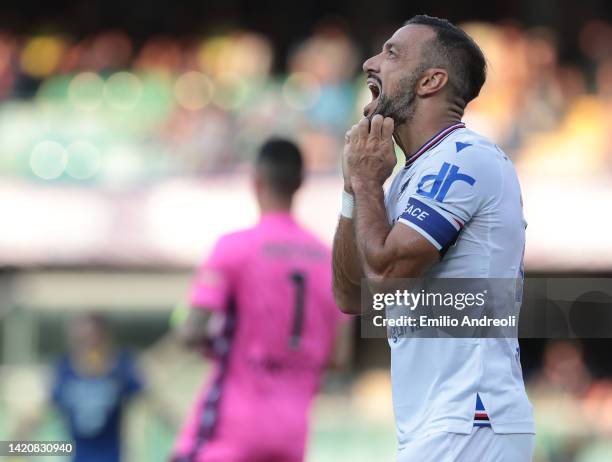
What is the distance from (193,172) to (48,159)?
1707 millimetres

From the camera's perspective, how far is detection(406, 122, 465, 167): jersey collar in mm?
3656

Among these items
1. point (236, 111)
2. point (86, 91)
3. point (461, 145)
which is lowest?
point (461, 145)

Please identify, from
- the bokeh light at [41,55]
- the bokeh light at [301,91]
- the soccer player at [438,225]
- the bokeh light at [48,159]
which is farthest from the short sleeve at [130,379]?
the bokeh light at [41,55]

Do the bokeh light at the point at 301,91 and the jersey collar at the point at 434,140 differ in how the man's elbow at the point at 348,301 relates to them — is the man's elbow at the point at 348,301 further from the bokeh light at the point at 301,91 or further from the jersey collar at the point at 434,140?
the bokeh light at the point at 301,91

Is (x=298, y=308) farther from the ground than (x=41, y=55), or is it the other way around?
(x=41, y=55)

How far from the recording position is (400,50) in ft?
12.2

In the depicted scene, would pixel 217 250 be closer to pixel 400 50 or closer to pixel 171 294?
pixel 400 50

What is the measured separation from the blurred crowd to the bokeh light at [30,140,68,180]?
0.04 feet

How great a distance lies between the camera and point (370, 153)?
3621 millimetres

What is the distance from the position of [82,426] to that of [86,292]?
8.33m

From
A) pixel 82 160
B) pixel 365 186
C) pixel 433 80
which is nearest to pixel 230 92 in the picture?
pixel 82 160

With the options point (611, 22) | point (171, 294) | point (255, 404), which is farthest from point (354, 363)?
point (255, 404)

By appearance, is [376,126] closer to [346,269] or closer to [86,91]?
[346,269]

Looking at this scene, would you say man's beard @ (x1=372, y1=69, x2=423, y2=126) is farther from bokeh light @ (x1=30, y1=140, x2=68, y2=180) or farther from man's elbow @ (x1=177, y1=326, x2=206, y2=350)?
bokeh light @ (x1=30, y1=140, x2=68, y2=180)
